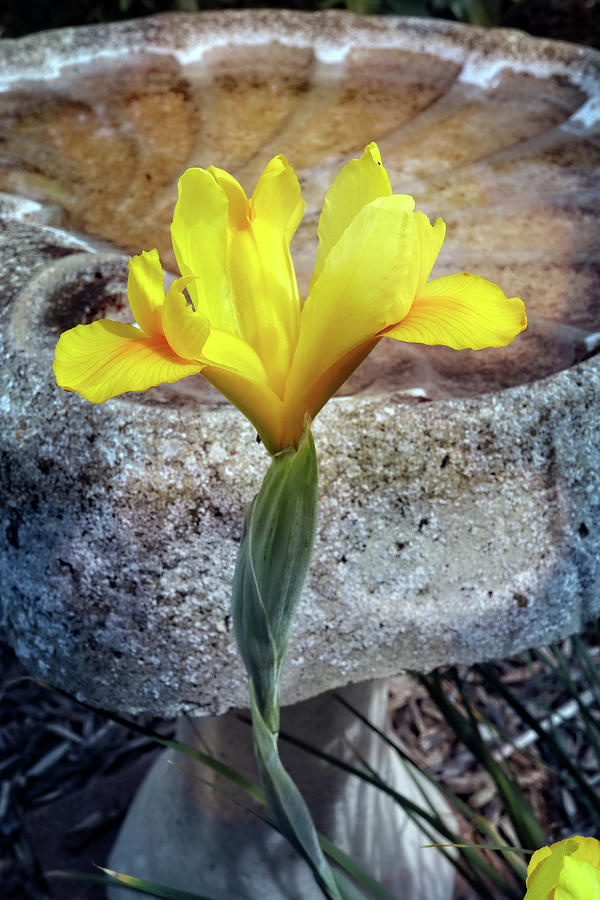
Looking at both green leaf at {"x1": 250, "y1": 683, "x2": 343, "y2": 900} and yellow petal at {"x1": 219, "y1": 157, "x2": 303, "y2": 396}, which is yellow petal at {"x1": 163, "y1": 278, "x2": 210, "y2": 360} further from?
green leaf at {"x1": 250, "y1": 683, "x2": 343, "y2": 900}

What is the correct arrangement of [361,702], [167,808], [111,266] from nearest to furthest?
[111,266] < [361,702] < [167,808]

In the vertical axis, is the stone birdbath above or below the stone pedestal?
above

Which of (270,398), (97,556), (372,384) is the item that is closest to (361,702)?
(372,384)

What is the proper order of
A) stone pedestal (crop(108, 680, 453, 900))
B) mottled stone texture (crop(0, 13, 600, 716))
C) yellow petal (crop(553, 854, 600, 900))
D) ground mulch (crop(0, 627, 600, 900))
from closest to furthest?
yellow petal (crop(553, 854, 600, 900)), mottled stone texture (crop(0, 13, 600, 716)), stone pedestal (crop(108, 680, 453, 900)), ground mulch (crop(0, 627, 600, 900))

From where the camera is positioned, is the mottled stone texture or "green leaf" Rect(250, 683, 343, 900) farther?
the mottled stone texture

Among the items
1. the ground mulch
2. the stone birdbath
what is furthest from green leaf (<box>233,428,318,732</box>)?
the ground mulch

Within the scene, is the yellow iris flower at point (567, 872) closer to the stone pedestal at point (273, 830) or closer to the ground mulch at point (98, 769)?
the stone pedestal at point (273, 830)

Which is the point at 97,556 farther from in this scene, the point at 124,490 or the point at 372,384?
the point at 372,384
